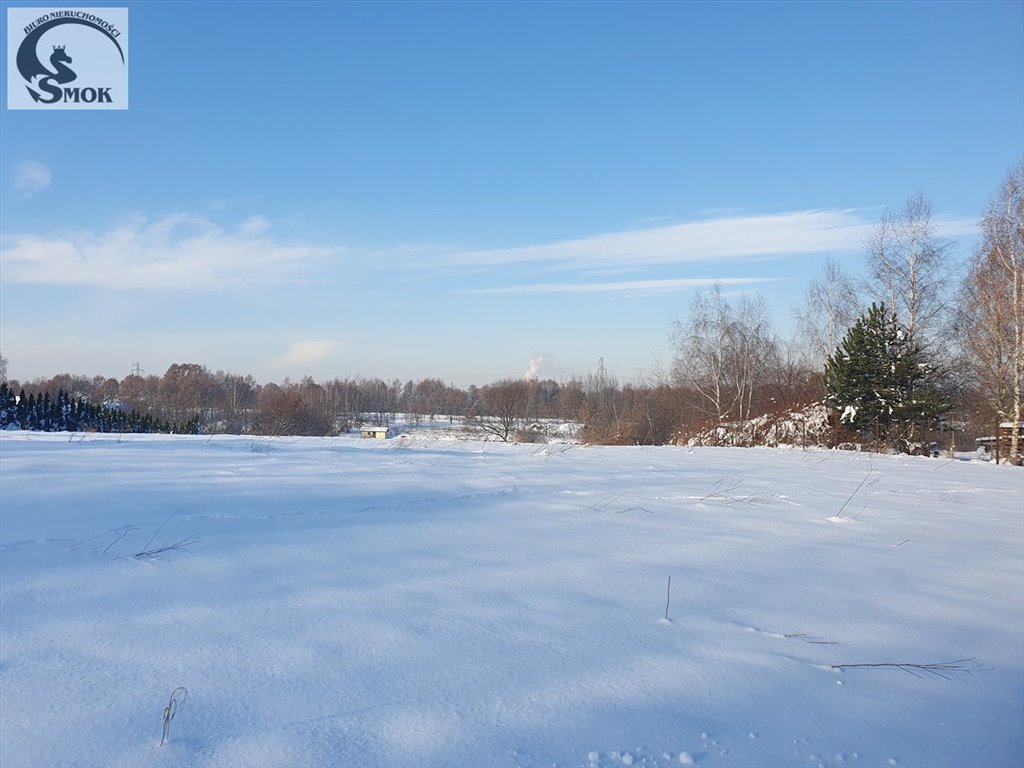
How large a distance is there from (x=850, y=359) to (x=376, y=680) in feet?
55.7

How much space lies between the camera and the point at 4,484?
2672 mm

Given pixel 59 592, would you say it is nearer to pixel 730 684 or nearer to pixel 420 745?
pixel 420 745

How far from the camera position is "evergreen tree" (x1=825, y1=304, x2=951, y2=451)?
14.9 m

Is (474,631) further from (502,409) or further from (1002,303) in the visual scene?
(502,409)

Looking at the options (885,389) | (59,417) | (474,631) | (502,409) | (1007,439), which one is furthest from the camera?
(502,409)

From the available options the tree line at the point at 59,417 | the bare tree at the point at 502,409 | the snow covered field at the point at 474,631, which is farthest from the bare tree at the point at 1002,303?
the bare tree at the point at 502,409

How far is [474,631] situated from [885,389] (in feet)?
53.7

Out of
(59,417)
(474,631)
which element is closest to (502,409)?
(59,417)

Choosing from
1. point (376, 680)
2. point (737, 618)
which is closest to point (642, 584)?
point (737, 618)

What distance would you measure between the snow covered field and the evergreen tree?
1348cm

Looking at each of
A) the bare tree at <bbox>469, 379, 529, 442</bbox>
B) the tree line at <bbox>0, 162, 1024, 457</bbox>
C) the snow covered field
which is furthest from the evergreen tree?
the bare tree at <bbox>469, 379, 529, 442</bbox>

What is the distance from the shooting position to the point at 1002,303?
15.7 metres

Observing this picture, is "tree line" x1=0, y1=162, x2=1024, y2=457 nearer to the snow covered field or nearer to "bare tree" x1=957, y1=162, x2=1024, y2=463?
"bare tree" x1=957, y1=162, x2=1024, y2=463

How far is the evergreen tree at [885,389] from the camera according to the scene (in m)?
14.9
